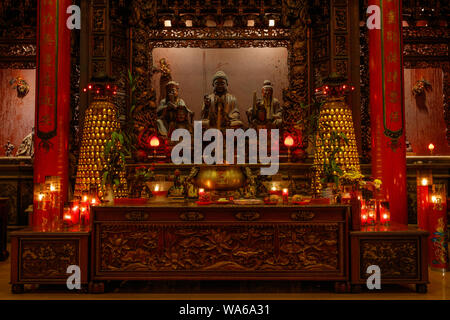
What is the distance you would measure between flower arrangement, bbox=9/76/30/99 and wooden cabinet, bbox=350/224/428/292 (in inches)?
210

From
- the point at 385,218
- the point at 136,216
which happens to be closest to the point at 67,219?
the point at 136,216

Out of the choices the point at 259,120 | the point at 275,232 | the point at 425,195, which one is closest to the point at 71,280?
the point at 275,232

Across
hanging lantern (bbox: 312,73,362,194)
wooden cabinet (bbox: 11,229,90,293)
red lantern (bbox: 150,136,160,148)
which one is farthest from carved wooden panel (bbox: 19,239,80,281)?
red lantern (bbox: 150,136,160,148)

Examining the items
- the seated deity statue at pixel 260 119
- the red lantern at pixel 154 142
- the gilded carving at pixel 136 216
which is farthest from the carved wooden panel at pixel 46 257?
the seated deity statue at pixel 260 119

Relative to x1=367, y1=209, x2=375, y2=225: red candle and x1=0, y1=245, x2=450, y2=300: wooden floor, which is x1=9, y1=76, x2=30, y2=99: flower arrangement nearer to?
x1=0, y1=245, x2=450, y2=300: wooden floor

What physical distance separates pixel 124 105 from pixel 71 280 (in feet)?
11.1

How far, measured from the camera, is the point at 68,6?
4.89 m

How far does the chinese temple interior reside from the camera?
2.99 metres

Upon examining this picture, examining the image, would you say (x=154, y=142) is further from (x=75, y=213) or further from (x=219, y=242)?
(x=219, y=242)

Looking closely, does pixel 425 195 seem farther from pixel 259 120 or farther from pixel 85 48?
pixel 85 48

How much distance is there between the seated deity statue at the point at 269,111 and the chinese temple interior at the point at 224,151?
0.03 meters

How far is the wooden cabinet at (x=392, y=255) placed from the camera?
2945 mm

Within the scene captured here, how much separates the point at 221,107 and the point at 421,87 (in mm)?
2971

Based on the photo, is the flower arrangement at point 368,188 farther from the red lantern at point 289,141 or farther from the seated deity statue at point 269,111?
the seated deity statue at point 269,111
